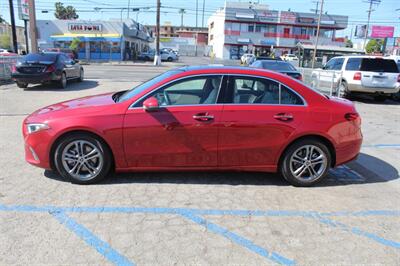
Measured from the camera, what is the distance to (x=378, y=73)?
12734 mm

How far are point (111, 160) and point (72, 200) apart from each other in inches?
28.3

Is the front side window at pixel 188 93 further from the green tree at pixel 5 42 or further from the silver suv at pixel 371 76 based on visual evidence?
the green tree at pixel 5 42

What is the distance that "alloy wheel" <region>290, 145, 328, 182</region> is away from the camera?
4.70 m

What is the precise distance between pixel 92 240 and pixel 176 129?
170 cm

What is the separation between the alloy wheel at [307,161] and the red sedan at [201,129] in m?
0.01

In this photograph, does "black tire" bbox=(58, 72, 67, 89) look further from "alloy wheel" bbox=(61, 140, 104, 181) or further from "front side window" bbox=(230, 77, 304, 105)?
"front side window" bbox=(230, 77, 304, 105)

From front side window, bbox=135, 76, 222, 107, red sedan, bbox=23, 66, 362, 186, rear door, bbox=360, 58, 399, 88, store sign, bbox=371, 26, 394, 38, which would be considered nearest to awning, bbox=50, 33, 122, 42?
rear door, bbox=360, 58, 399, 88

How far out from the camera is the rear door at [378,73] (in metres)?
12.7

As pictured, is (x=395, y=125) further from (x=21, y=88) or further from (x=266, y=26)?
(x=266, y=26)

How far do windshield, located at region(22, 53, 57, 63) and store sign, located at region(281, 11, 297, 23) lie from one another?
61.6m

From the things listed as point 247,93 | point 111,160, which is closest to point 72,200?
point 111,160

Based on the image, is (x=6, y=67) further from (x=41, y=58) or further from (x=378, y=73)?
(x=378, y=73)

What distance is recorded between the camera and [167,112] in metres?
4.36

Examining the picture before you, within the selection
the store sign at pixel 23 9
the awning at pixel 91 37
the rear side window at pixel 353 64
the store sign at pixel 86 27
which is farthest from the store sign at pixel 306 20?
the rear side window at pixel 353 64
